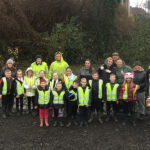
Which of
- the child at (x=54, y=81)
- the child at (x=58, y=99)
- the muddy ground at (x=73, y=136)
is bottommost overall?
the muddy ground at (x=73, y=136)

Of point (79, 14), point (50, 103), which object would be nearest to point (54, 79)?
point (50, 103)

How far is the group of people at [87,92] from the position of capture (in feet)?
18.6

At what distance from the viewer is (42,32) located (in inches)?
763

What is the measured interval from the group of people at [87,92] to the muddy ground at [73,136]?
12.0 inches

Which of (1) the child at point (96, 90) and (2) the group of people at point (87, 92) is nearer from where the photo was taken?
(2) the group of people at point (87, 92)

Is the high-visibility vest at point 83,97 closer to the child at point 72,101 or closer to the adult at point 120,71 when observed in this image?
the child at point 72,101

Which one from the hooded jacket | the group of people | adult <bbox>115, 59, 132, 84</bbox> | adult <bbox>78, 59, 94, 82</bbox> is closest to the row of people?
the group of people

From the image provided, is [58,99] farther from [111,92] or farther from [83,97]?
[111,92]

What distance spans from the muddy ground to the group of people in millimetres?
304

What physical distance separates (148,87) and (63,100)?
2610mm

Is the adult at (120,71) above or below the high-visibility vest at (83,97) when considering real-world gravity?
above

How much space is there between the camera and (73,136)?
5.11 m

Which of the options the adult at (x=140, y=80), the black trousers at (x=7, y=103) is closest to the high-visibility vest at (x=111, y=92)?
the adult at (x=140, y=80)

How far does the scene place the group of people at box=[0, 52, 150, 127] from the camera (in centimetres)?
568
